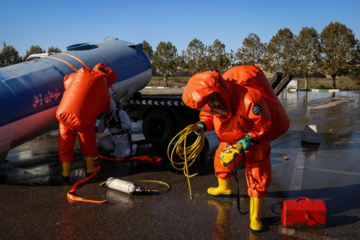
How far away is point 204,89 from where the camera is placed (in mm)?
3324

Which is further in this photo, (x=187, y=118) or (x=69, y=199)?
(x=187, y=118)

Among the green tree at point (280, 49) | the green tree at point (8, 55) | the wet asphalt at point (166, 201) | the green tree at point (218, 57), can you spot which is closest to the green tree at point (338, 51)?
the green tree at point (280, 49)

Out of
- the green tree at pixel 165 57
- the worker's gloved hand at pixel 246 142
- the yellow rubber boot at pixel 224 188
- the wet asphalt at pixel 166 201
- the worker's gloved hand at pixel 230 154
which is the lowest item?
the wet asphalt at pixel 166 201

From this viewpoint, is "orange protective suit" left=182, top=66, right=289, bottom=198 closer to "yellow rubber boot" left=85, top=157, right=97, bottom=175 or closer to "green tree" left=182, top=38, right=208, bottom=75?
"yellow rubber boot" left=85, top=157, right=97, bottom=175

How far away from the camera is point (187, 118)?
7914mm

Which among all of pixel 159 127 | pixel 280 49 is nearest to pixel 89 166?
pixel 159 127

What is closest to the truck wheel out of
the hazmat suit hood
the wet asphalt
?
the wet asphalt

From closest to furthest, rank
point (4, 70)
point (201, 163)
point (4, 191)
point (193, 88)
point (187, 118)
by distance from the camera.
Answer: point (193, 88), point (4, 191), point (4, 70), point (201, 163), point (187, 118)

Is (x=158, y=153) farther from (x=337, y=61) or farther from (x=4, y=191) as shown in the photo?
(x=337, y=61)

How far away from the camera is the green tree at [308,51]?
39.9m

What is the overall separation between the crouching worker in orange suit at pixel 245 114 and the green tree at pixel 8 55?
4298cm

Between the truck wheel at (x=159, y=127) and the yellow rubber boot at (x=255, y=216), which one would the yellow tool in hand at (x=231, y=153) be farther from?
the truck wheel at (x=159, y=127)

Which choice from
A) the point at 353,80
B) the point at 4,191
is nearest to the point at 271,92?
the point at 4,191

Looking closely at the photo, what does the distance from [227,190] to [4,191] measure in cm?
358
